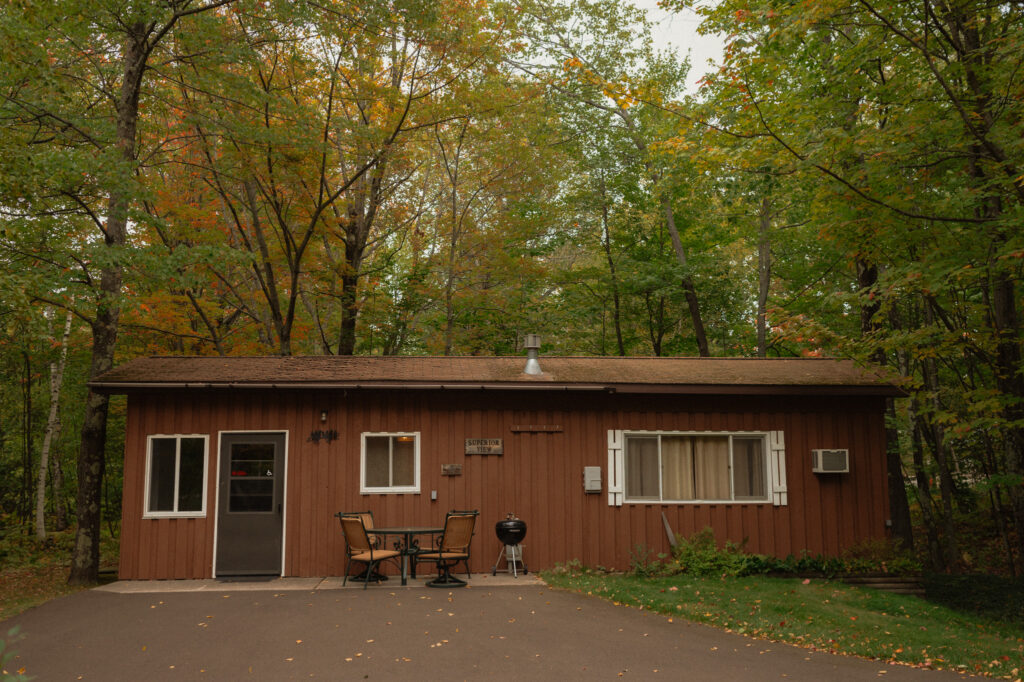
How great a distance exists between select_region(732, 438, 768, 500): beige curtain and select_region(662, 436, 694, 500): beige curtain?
665 millimetres

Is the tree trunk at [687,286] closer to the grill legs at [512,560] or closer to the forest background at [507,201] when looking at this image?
the forest background at [507,201]

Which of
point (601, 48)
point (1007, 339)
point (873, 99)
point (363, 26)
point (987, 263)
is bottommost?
point (1007, 339)

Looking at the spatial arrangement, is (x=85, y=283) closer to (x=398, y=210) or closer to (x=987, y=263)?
(x=398, y=210)

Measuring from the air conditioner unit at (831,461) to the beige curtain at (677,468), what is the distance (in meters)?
1.80

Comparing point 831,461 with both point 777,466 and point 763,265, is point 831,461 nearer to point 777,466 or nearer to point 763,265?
point 777,466

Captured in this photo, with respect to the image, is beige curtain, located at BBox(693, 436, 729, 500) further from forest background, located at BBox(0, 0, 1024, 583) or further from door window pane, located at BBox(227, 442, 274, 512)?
door window pane, located at BBox(227, 442, 274, 512)

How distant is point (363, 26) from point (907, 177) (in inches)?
368

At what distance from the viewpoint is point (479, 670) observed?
18.1ft

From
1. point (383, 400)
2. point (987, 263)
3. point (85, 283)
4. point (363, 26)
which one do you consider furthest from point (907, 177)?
point (85, 283)

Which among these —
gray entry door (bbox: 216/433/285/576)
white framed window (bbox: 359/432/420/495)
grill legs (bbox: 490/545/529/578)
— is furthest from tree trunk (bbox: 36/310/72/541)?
grill legs (bbox: 490/545/529/578)

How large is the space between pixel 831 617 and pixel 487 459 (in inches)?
184

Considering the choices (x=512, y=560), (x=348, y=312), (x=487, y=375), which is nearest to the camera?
(x=512, y=560)

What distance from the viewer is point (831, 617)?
7465mm

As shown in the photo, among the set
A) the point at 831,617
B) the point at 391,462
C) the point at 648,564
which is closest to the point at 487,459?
the point at 391,462
